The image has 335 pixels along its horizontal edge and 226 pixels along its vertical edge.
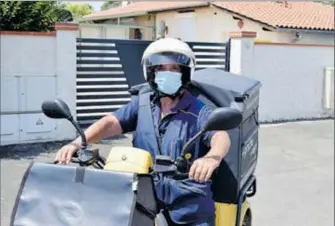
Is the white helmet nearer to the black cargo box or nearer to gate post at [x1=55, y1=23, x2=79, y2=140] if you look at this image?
the black cargo box

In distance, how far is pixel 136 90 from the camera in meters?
2.95

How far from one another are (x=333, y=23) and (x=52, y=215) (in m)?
17.9

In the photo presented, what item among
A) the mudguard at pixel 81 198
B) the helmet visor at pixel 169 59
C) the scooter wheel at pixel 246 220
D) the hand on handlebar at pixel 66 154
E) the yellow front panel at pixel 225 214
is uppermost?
the helmet visor at pixel 169 59

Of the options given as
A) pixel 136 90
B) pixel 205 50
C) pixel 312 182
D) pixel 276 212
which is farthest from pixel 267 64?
pixel 136 90

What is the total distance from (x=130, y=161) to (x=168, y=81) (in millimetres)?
470

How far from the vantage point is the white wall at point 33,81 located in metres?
8.44

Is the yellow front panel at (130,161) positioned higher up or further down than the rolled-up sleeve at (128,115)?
further down

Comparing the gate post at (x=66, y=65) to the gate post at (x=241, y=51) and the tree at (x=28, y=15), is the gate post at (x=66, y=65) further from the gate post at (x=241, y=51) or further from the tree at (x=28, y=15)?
the gate post at (x=241, y=51)

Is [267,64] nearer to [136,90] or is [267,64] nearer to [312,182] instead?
[312,182]

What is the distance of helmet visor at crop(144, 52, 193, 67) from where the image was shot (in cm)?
253

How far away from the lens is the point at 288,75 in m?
12.3

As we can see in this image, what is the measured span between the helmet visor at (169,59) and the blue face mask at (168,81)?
0.05 meters

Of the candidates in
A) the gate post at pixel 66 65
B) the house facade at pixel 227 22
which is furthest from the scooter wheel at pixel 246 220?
the house facade at pixel 227 22

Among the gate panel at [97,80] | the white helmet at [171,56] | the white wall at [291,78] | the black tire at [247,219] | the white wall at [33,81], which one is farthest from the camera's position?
the white wall at [291,78]
